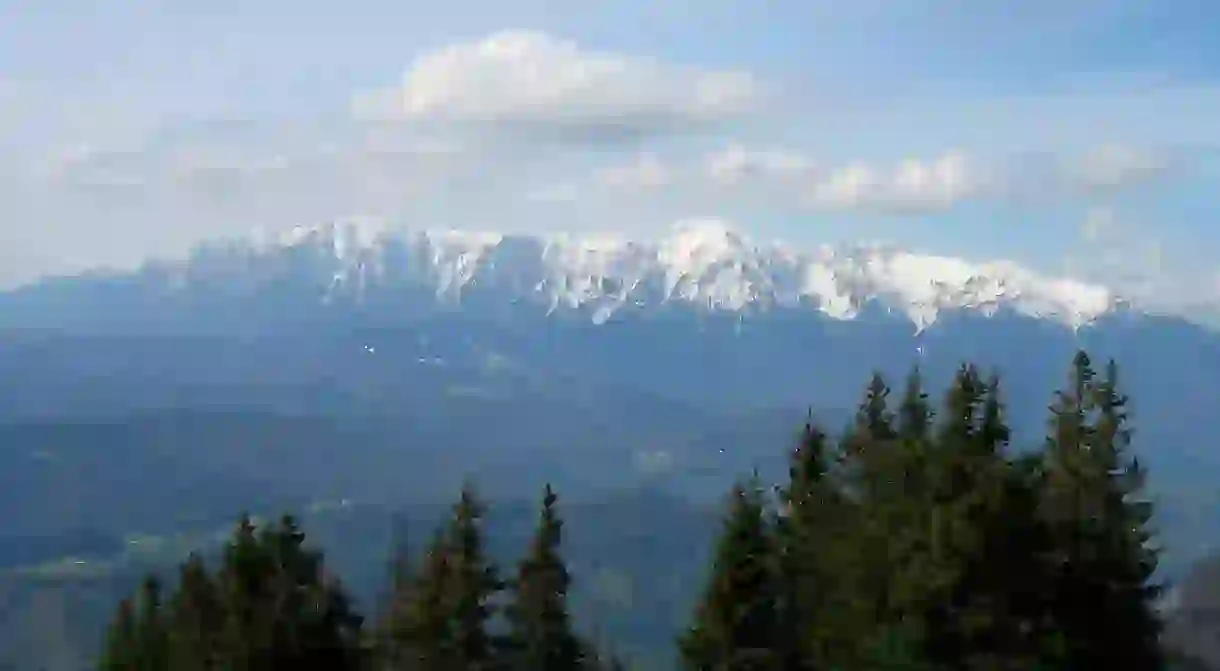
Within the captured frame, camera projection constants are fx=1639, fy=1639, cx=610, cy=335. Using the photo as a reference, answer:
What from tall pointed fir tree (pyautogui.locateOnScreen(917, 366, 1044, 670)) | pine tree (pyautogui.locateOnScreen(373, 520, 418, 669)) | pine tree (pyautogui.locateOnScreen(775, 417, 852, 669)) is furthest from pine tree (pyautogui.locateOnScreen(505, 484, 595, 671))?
tall pointed fir tree (pyautogui.locateOnScreen(917, 366, 1044, 670))

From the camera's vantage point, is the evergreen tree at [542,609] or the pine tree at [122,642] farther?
the pine tree at [122,642]

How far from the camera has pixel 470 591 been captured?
29.3 m

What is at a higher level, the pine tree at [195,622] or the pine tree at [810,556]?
the pine tree at [810,556]

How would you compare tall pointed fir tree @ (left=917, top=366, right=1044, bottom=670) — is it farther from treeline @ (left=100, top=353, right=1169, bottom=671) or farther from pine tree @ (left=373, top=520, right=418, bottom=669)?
pine tree @ (left=373, top=520, right=418, bottom=669)

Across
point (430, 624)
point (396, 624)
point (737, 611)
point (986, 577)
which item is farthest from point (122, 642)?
point (986, 577)

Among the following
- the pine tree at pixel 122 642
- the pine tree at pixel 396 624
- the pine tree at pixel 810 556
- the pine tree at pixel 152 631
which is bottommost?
the pine tree at pixel 122 642

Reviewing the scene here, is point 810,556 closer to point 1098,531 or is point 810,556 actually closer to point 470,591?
point 1098,531

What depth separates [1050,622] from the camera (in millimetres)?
22000

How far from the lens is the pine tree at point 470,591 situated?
2917cm

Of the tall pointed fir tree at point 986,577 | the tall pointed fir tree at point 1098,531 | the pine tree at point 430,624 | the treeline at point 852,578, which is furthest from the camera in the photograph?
the pine tree at point 430,624

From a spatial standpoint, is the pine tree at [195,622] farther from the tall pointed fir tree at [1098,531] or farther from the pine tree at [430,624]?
the tall pointed fir tree at [1098,531]

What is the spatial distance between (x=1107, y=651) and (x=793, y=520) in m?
7.64

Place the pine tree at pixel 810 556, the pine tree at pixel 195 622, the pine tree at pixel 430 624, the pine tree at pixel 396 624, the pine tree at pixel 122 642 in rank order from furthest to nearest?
the pine tree at pixel 122 642, the pine tree at pixel 396 624, the pine tree at pixel 430 624, the pine tree at pixel 195 622, the pine tree at pixel 810 556

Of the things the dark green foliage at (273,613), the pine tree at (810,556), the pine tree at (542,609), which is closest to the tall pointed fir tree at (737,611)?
the pine tree at (810,556)
